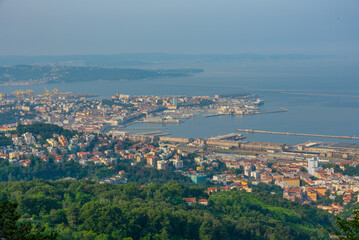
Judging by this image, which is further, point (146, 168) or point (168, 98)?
point (168, 98)

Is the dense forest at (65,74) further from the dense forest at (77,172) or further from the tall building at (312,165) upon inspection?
the tall building at (312,165)

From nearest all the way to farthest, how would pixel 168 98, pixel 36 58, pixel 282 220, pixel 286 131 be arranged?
pixel 282 220 < pixel 286 131 < pixel 168 98 < pixel 36 58

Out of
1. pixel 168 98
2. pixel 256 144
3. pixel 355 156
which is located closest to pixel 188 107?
pixel 168 98

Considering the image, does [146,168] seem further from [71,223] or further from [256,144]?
[71,223]

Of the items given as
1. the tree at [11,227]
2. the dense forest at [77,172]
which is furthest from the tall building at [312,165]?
the tree at [11,227]

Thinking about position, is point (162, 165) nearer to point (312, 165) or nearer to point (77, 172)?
point (77, 172)

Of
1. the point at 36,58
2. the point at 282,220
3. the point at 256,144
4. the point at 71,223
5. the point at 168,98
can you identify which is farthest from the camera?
the point at 36,58

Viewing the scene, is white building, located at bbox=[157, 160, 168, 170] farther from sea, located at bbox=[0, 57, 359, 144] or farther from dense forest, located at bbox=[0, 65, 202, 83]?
dense forest, located at bbox=[0, 65, 202, 83]

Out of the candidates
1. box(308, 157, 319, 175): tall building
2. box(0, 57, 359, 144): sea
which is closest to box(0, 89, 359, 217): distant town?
box(308, 157, 319, 175): tall building
